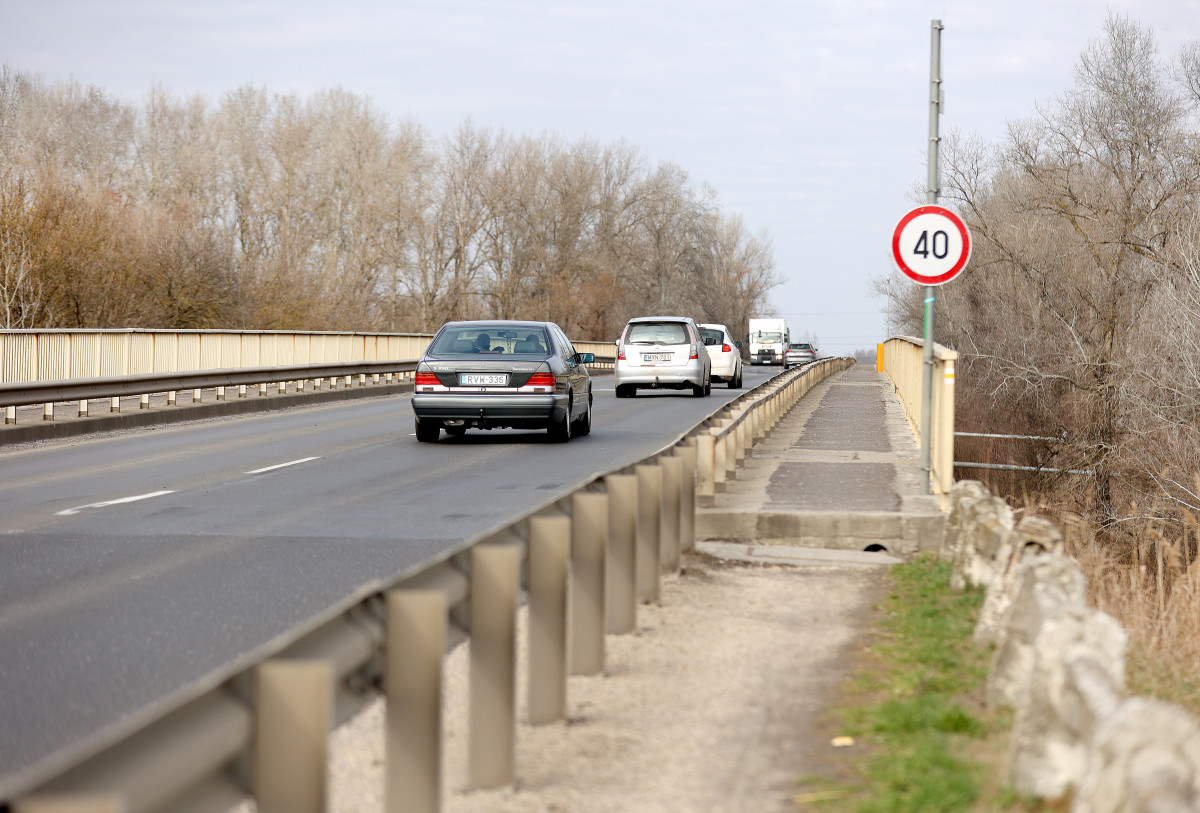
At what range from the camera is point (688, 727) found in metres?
5.27

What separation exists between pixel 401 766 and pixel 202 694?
Answer: 1.10 m

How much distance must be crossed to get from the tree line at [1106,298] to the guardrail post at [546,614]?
2346 centimetres

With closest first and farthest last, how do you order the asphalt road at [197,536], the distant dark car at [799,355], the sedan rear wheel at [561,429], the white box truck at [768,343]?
the asphalt road at [197,536] < the sedan rear wheel at [561,429] < the white box truck at [768,343] < the distant dark car at [799,355]

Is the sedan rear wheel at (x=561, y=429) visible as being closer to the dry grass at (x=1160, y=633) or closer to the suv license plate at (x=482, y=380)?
the suv license plate at (x=482, y=380)

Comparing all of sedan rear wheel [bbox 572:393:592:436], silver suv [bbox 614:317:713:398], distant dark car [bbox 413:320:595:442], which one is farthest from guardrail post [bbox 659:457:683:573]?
silver suv [bbox 614:317:713:398]

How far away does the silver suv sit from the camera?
31406mm

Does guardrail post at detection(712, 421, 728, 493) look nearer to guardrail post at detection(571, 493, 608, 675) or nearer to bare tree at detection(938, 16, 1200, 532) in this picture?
guardrail post at detection(571, 493, 608, 675)

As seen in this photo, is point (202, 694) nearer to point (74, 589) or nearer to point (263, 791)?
point (263, 791)

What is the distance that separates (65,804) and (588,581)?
12.8 feet

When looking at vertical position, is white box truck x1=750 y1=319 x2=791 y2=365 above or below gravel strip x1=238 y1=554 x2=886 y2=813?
above

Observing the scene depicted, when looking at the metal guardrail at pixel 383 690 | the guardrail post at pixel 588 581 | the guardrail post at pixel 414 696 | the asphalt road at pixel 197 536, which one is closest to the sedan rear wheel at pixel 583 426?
the asphalt road at pixel 197 536

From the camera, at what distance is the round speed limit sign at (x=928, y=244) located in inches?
503

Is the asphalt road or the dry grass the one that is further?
the dry grass

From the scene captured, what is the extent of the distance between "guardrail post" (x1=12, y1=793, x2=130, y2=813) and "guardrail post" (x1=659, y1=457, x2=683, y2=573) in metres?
6.28
